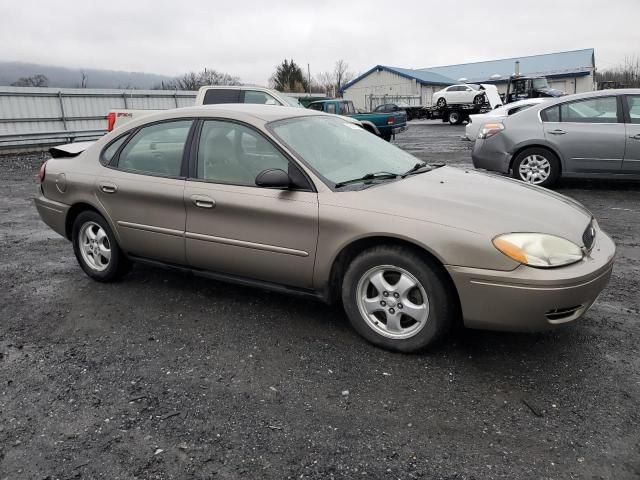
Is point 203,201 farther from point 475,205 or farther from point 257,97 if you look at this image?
point 257,97

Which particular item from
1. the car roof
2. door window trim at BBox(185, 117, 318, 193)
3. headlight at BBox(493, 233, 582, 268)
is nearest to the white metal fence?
the car roof

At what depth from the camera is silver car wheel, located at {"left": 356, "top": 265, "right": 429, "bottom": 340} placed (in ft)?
10.3

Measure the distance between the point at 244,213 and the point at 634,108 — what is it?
22.0ft

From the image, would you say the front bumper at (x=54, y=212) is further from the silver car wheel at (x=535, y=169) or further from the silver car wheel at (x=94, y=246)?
the silver car wheel at (x=535, y=169)

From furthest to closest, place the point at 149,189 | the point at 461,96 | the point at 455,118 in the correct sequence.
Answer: the point at 461,96 → the point at 455,118 → the point at 149,189

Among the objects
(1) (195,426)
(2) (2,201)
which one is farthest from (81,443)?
(2) (2,201)

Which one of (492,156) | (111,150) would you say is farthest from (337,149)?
(492,156)

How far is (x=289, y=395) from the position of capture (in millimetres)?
2875

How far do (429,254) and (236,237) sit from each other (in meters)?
1.36

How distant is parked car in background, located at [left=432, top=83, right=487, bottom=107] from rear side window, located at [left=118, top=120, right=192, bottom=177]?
29894 millimetres

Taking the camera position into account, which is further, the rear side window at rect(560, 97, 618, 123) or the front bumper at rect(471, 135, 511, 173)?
the front bumper at rect(471, 135, 511, 173)

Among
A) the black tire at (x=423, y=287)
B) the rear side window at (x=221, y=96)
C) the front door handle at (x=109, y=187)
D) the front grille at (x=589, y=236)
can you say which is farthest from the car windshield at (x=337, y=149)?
the rear side window at (x=221, y=96)

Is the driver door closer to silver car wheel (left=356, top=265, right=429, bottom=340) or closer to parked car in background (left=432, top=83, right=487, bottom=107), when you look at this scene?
silver car wheel (left=356, top=265, right=429, bottom=340)

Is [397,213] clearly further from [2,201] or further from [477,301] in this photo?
[2,201]
